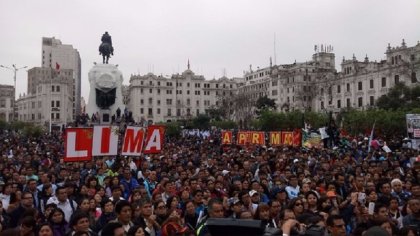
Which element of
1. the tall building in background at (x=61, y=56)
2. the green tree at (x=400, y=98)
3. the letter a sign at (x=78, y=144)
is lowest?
the letter a sign at (x=78, y=144)

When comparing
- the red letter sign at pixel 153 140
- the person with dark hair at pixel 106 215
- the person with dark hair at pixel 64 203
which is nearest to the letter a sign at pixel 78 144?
the red letter sign at pixel 153 140

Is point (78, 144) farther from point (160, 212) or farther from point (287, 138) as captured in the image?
point (287, 138)

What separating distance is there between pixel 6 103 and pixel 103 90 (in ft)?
315

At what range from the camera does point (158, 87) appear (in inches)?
3994

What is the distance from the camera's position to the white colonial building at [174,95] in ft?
330

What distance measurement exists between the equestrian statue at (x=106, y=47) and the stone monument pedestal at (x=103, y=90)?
3.79 ft

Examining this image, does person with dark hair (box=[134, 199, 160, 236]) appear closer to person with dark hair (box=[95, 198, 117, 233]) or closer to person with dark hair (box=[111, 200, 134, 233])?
person with dark hair (box=[111, 200, 134, 233])

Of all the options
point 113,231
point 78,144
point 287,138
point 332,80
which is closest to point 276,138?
point 287,138

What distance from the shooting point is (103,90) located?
49156mm

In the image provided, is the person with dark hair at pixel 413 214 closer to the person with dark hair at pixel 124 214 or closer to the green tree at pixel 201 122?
the person with dark hair at pixel 124 214

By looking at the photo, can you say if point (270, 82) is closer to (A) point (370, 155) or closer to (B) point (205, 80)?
(B) point (205, 80)

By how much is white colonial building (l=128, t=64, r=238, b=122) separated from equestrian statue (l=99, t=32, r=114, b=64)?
49006mm

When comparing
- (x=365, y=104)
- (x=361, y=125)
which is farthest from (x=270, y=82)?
A: (x=361, y=125)

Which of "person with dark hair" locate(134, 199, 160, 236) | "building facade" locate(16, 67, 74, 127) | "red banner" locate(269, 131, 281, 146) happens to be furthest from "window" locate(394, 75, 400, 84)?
"building facade" locate(16, 67, 74, 127)
